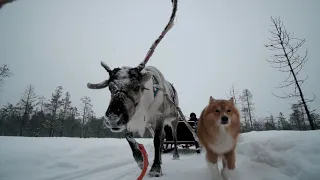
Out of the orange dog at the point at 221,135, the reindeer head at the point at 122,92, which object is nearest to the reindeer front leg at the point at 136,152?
the reindeer head at the point at 122,92

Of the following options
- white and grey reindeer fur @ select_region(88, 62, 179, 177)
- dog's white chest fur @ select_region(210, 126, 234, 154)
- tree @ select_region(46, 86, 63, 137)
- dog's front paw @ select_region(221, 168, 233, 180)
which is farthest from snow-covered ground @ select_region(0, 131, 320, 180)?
tree @ select_region(46, 86, 63, 137)

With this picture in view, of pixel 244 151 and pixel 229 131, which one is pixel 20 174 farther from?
pixel 244 151

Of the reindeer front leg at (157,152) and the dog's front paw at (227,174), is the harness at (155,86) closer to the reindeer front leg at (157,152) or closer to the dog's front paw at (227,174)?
the reindeer front leg at (157,152)

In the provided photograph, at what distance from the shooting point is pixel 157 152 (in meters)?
3.85

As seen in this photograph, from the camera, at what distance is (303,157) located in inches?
99.4

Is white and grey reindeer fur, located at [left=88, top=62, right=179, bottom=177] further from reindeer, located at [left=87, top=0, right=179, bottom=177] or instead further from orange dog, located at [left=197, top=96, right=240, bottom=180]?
orange dog, located at [left=197, top=96, right=240, bottom=180]

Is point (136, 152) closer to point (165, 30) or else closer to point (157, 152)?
point (157, 152)

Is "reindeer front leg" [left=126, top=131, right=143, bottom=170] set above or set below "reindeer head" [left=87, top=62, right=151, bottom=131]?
below

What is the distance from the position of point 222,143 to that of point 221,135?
113 millimetres

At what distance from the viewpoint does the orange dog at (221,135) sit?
9.03 ft

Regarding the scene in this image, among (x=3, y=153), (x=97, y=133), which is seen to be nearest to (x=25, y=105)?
(x=97, y=133)

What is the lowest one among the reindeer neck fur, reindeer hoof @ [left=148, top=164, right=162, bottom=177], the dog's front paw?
reindeer hoof @ [left=148, top=164, right=162, bottom=177]

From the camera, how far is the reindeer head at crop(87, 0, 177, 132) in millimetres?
2650

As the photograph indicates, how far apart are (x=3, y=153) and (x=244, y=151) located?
20.6 ft
